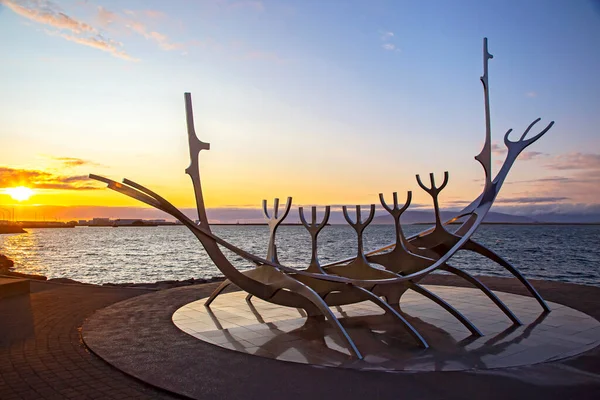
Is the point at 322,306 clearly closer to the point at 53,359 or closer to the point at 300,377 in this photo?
the point at 300,377

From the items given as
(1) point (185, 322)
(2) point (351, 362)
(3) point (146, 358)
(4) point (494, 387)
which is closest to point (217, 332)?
(1) point (185, 322)

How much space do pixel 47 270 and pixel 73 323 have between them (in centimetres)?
3866

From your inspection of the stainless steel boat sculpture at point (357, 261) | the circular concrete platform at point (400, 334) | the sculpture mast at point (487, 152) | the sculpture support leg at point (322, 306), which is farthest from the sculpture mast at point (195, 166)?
the sculpture mast at point (487, 152)

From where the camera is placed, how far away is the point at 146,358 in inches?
298

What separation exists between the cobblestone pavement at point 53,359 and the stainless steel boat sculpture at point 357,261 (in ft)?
8.68

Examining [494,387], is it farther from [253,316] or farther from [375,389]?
[253,316]

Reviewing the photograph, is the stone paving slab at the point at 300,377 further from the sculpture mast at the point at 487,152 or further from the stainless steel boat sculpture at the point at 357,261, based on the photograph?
the sculpture mast at the point at 487,152

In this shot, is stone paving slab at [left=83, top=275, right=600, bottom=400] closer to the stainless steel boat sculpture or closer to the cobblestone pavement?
the cobblestone pavement

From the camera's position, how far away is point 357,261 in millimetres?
10422

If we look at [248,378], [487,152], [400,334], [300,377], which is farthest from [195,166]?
[487,152]

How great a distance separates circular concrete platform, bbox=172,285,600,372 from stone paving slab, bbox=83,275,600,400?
36cm

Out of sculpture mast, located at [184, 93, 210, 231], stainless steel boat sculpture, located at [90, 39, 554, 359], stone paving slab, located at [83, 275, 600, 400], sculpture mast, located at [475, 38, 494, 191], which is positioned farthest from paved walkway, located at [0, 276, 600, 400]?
sculpture mast, located at [475, 38, 494, 191]

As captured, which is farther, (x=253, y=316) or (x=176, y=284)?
(x=176, y=284)

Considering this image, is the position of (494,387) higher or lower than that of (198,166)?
lower
